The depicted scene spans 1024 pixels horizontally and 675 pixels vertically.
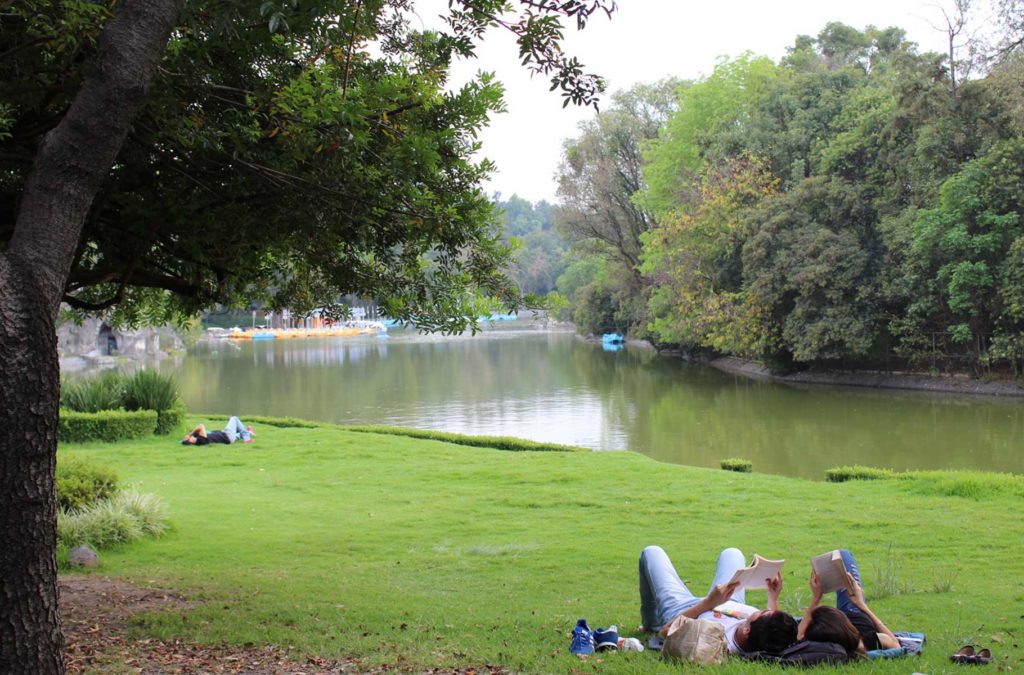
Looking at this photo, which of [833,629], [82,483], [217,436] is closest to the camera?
[833,629]

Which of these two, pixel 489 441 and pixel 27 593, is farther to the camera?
pixel 489 441

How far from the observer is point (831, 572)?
4.33 m

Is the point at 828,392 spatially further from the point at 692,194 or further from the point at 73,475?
the point at 73,475

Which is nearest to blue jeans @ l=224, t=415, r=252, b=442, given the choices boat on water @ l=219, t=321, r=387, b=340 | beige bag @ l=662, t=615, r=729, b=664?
beige bag @ l=662, t=615, r=729, b=664

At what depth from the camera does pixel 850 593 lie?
4379 mm

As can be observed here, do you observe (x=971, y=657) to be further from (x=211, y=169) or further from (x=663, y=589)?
(x=211, y=169)

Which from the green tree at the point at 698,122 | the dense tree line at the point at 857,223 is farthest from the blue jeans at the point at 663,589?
the green tree at the point at 698,122

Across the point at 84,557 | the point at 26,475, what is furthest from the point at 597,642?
the point at 84,557

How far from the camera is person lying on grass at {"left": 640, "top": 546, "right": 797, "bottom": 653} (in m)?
4.25

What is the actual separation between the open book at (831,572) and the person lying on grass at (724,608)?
0.69 ft

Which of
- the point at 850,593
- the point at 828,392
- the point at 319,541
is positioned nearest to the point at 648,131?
the point at 828,392

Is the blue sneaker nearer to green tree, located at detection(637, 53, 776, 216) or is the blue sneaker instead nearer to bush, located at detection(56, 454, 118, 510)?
bush, located at detection(56, 454, 118, 510)

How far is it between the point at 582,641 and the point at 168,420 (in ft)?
44.6

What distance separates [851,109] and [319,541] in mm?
29159
